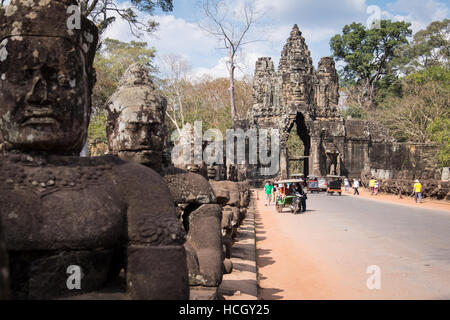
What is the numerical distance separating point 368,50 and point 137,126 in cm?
5420

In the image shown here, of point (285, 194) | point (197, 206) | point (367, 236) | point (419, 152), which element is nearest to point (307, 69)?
point (419, 152)

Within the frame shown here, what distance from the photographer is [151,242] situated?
1.99m

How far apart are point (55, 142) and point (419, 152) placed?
3782 centimetres

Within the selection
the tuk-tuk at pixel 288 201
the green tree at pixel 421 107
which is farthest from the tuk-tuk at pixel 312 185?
the green tree at pixel 421 107

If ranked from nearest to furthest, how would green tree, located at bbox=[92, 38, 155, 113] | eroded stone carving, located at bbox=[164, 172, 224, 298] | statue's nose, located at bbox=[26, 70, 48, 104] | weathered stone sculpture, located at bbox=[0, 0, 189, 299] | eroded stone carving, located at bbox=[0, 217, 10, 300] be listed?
eroded stone carving, located at bbox=[0, 217, 10, 300] < weathered stone sculpture, located at bbox=[0, 0, 189, 299] < statue's nose, located at bbox=[26, 70, 48, 104] < eroded stone carving, located at bbox=[164, 172, 224, 298] < green tree, located at bbox=[92, 38, 155, 113]

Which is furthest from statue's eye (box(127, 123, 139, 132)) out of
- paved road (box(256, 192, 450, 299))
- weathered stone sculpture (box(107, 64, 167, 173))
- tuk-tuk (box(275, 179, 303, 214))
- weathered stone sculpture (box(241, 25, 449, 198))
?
weathered stone sculpture (box(241, 25, 449, 198))

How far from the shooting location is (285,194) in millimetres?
19188

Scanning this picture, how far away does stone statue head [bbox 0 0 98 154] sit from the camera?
203 cm

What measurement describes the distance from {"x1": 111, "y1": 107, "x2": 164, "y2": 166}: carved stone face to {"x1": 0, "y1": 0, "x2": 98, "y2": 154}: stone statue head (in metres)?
1.75

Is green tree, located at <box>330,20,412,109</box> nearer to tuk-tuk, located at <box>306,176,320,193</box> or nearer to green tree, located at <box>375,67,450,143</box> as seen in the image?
green tree, located at <box>375,67,450,143</box>

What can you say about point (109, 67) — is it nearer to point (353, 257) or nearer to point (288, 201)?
point (288, 201)

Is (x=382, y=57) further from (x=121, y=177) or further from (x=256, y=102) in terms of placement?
(x=121, y=177)

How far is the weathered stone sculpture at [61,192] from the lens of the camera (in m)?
1.91
